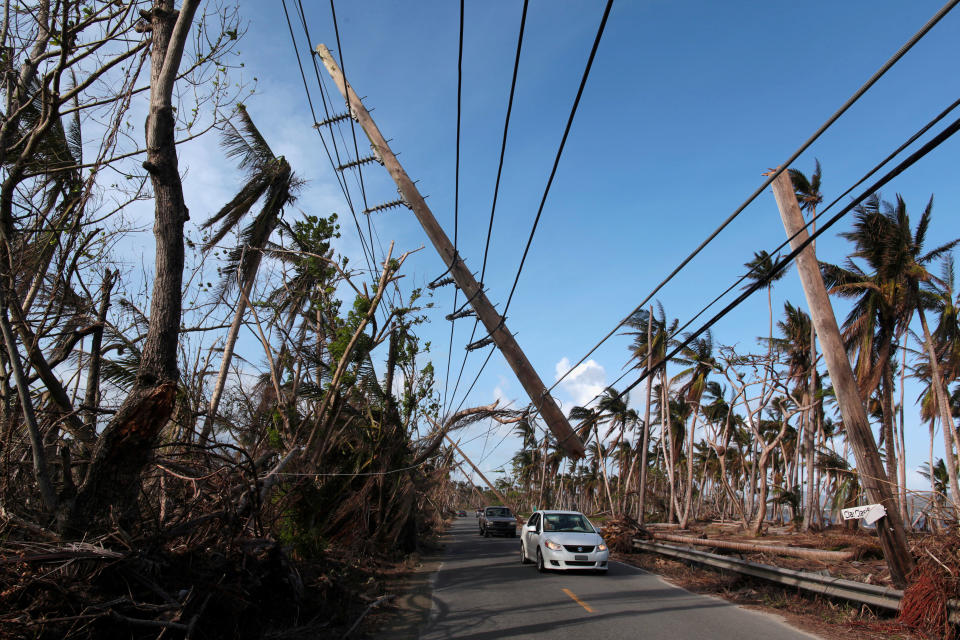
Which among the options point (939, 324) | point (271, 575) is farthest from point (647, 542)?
point (939, 324)

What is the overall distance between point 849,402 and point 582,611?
5.30 metres

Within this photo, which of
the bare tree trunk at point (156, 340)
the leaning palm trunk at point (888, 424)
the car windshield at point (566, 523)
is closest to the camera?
the bare tree trunk at point (156, 340)

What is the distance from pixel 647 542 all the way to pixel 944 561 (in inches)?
467

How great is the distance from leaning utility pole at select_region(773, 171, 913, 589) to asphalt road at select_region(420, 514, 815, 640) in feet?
6.45

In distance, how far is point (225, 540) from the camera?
7145 mm

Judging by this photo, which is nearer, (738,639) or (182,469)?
(738,639)

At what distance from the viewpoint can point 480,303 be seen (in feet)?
28.8

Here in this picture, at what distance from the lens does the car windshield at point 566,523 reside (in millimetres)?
15508

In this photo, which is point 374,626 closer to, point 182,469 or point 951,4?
point 182,469

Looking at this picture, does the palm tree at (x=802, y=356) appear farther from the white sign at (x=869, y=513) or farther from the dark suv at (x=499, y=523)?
the white sign at (x=869, y=513)

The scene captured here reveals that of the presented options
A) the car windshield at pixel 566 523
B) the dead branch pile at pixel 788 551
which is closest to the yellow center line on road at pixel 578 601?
the car windshield at pixel 566 523

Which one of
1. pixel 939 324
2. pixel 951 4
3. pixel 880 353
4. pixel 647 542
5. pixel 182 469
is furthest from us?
pixel 939 324

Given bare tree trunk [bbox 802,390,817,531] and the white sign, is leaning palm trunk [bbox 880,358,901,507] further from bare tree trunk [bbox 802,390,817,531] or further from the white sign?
the white sign

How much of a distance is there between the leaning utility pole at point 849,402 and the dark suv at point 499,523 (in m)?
24.9
